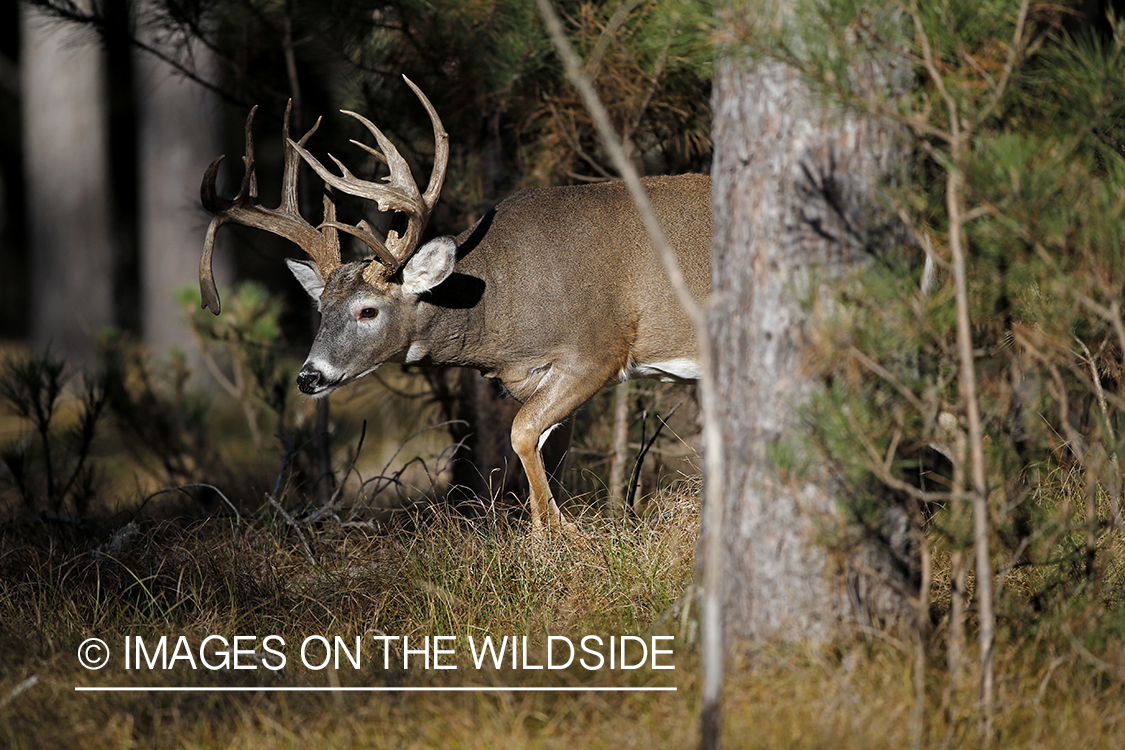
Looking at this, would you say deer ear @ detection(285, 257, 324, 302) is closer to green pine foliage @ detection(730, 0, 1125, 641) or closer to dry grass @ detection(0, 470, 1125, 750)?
dry grass @ detection(0, 470, 1125, 750)

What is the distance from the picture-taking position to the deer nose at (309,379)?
4.89 metres

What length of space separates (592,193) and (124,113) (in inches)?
795

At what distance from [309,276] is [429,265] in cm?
76

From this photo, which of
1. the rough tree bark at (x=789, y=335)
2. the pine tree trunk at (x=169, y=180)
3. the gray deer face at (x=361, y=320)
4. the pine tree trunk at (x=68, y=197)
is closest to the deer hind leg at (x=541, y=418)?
the gray deer face at (x=361, y=320)

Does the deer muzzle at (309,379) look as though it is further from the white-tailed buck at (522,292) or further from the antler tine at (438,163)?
the antler tine at (438,163)

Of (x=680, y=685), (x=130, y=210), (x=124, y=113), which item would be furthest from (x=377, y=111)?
(x=130, y=210)

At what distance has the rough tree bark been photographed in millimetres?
3082

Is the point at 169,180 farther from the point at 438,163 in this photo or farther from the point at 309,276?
the point at 438,163

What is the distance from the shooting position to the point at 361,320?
4.99 meters

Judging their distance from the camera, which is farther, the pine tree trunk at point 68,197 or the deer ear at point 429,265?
the pine tree trunk at point 68,197

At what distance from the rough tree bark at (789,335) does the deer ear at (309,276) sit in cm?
274

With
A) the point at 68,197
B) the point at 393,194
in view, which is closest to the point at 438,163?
the point at 393,194

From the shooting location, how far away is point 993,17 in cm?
280

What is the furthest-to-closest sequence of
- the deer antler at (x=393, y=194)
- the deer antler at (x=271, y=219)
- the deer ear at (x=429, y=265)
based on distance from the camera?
the deer antler at (x=271, y=219) < the deer ear at (x=429, y=265) < the deer antler at (x=393, y=194)
